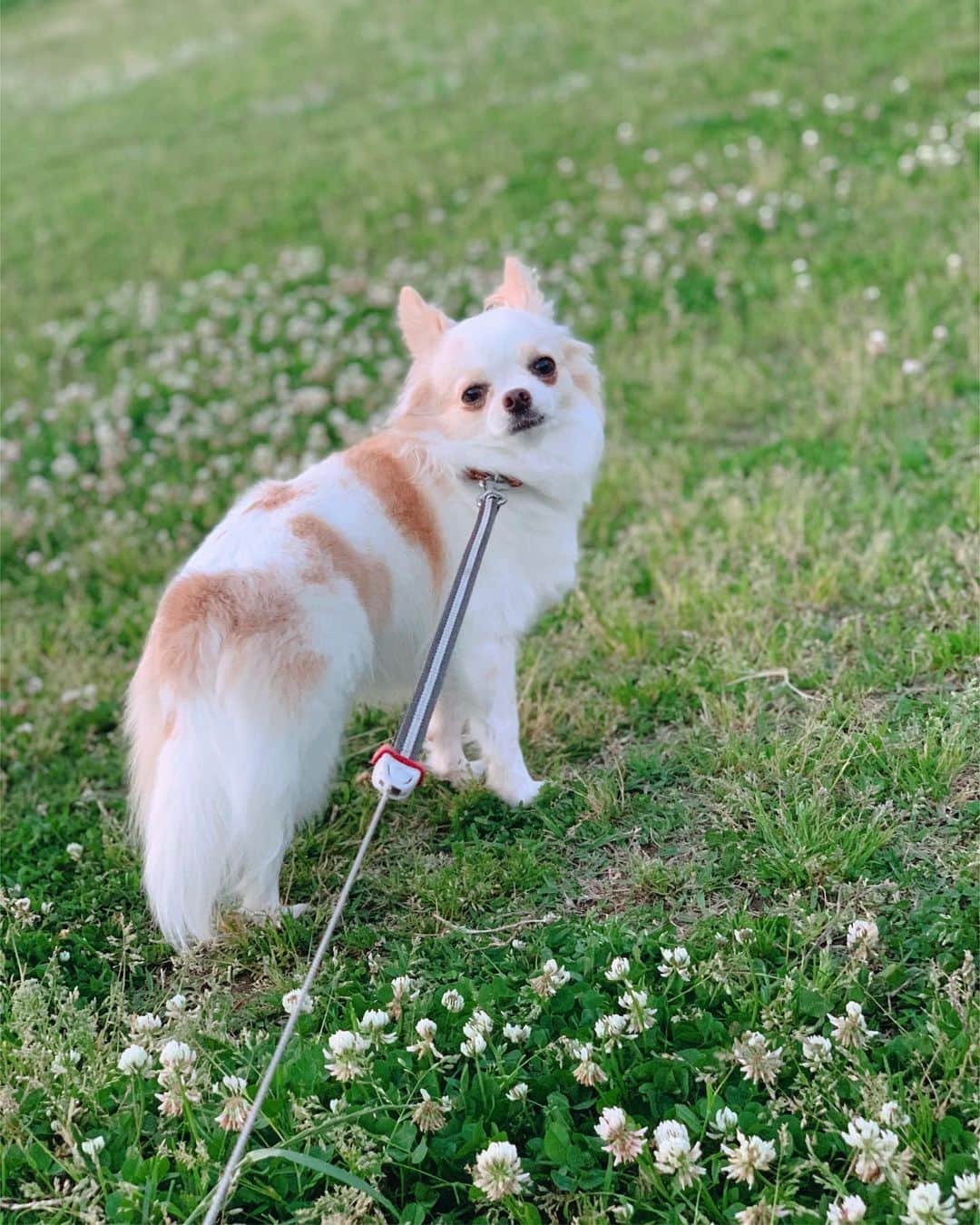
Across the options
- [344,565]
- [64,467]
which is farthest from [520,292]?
[64,467]

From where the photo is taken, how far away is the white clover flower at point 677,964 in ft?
8.36

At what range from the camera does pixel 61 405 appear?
7199mm

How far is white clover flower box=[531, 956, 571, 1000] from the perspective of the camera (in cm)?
253

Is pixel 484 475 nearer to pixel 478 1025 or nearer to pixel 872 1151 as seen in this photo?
pixel 478 1025

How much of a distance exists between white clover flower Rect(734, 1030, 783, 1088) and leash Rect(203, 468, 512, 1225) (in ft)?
2.89

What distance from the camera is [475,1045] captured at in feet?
7.81

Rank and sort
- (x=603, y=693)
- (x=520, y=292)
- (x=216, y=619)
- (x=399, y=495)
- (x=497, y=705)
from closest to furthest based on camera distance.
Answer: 1. (x=216, y=619)
2. (x=399, y=495)
3. (x=497, y=705)
4. (x=520, y=292)
5. (x=603, y=693)

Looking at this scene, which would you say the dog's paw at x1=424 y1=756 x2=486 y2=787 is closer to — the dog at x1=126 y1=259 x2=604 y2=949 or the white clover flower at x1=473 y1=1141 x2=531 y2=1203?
the dog at x1=126 y1=259 x2=604 y2=949

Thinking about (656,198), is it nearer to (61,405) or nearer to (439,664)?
(61,405)

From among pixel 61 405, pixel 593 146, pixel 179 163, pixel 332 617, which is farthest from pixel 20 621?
pixel 179 163

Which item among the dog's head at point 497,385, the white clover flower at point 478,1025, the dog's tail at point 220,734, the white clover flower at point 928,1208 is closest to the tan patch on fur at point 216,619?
the dog's tail at point 220,734

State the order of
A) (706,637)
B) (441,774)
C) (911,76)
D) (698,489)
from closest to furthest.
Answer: (441,774)
(706,637)
(698,489)
(911,76)

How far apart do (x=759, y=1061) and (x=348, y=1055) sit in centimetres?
85

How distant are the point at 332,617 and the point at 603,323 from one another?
15.9 ft
